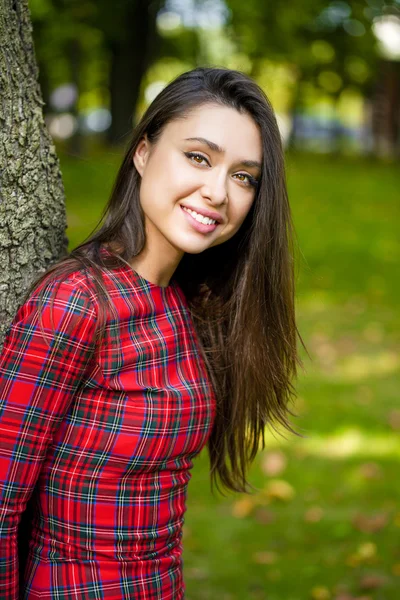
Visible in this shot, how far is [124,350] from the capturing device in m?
1.90

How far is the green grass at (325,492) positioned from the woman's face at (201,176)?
413mm

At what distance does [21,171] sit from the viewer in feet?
6.78

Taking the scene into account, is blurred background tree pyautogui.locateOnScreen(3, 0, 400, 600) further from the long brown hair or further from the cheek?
the cheek

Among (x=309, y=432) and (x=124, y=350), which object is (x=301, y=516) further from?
(x=124, y=350)

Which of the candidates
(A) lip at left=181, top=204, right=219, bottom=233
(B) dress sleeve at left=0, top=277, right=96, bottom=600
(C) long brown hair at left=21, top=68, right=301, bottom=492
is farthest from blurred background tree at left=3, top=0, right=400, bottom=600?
(B) dress sleeve at left=0, top=277, right=96, bottom=600

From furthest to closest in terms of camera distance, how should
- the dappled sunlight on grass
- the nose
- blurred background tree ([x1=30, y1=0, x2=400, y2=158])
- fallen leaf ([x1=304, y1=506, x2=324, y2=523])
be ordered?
1. blurred background tree ([x1=30, y1=0, x2=400, y2=158])
2. the dappled sunlight on grass
3. fallen leaf ([x1=304, y1=506, x2=324, y2=523])
4. the nose

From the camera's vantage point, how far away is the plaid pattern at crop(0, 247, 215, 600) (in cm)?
175

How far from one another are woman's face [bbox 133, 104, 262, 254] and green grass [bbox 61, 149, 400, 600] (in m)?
0.41

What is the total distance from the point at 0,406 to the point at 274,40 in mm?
17103

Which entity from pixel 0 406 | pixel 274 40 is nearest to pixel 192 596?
pixel 0 406

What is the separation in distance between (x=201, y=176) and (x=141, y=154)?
9.9 inches

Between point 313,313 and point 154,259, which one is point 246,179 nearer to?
point 154,259

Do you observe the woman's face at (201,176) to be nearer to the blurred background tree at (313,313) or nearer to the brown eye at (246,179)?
the brown eye at (246,179)

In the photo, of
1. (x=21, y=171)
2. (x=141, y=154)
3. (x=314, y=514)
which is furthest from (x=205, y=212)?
(x=314, y=514)
